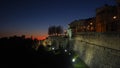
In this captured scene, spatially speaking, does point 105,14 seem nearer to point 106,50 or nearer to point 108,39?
point 108,39

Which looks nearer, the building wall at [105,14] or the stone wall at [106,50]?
the stone wall at [106,50]

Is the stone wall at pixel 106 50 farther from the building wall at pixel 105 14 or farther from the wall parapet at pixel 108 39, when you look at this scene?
the building wall at pixel 105 14

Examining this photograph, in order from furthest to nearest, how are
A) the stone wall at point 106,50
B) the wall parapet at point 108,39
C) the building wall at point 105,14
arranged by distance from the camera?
1. the building wall at point 105,14
2. the wall parapet at point 108,39
3. the stone wall at point 106,50

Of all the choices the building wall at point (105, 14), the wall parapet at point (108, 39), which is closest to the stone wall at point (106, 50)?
the wall parapet at point (108, 39)

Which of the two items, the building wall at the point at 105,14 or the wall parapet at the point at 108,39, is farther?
the building wall at the point at 105,14

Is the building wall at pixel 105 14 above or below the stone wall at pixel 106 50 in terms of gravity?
above

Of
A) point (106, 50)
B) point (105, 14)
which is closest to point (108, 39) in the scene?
point (106, 50)

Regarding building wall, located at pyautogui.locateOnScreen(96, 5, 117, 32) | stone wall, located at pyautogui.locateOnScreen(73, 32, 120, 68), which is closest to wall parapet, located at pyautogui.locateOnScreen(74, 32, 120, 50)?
stone wall, located at pyautogui.locateOnScreen(73, 32, 120, 68)

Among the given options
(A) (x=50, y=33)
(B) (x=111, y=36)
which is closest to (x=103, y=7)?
(B) (x=111, y=36)

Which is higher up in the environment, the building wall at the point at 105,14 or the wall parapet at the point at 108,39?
the building wall at the point at 105,14

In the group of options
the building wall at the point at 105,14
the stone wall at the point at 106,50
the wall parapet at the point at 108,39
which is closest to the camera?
the stone wall at the point at 106,50

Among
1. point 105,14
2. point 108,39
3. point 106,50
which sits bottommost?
point 106,50

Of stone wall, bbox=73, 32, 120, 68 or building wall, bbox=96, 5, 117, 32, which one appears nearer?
stone wall, bbox=73, 32, 120, 68

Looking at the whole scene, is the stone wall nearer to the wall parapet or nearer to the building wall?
the wall parapet
